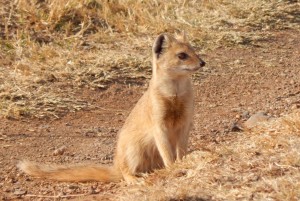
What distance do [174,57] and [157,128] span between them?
62 centimetres

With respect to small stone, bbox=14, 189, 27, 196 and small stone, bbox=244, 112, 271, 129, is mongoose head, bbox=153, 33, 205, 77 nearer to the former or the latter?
small stone, bbox=244, 112, 271, 129

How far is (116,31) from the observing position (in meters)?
8.96

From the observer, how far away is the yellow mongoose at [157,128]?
18.1ft

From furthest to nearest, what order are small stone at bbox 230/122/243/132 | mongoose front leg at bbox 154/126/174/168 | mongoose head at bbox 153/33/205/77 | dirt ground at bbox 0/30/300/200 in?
small stone at bbox 230/122/243/132 < dirt ground at bbox 0/30/300/200 < mongoose head at bbox 153/33/205/77 < mongoose front leg at bbox 154/126/174/168

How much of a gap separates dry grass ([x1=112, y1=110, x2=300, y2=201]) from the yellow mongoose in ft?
1.03

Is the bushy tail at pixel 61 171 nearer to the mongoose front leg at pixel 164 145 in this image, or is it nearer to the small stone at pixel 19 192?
the small stone at pixel 19 192

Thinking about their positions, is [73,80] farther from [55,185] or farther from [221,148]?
[221,148]

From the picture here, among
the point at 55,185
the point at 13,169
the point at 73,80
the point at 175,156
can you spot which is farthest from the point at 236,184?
the point at 73,80

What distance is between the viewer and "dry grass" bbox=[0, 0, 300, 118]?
734 centimetres

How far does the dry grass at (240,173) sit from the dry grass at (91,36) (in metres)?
2.32

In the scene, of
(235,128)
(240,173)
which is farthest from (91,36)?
(240,173)

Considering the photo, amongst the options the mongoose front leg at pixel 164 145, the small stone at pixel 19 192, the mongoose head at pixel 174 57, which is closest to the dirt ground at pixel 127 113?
the small stone at pixel 19 192

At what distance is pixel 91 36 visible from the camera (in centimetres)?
877

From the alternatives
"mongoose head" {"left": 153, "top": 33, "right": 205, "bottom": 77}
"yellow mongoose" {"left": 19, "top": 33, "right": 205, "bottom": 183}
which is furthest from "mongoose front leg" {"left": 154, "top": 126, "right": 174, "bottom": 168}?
"mongoose head" {"left": 153, "top": 33, "right": 205, "bottom": 77}
